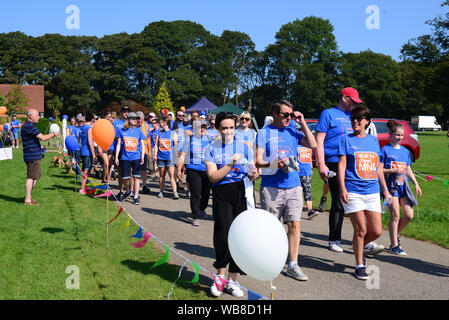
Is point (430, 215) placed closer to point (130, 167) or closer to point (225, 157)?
point (225, 157)

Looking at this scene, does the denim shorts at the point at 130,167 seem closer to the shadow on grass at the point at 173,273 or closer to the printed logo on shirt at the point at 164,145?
the printed logo on shirt at the point at 164,145

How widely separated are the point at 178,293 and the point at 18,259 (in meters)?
2.33

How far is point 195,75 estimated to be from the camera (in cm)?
6247

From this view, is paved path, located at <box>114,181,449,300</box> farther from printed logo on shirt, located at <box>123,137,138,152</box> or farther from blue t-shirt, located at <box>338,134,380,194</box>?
printed logo on shirt, located at <box>123,137,138,152</box>

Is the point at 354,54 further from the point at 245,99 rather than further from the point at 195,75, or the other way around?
the point at 195,75

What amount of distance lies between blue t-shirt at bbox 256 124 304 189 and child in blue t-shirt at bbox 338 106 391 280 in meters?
0.54

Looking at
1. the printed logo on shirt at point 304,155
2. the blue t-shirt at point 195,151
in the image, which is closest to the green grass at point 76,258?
the blue t-shirt at point 195,151

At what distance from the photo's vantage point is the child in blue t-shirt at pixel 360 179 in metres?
4.88

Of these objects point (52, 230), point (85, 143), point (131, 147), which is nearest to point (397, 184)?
point (52, 230)

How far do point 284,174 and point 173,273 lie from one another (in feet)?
5.73

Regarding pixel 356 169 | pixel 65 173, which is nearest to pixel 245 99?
pixel 65 173

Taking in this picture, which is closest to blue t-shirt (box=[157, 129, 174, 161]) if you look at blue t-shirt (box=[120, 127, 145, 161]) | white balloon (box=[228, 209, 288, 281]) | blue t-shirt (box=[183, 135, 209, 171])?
blue t-shirt (box=[120, 127, 145, 161])

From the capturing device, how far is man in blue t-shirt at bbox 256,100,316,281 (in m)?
4.87

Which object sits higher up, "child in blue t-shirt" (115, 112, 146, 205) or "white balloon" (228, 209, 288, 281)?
"child in blue t-shirt" (115, 112, 146, 205)
